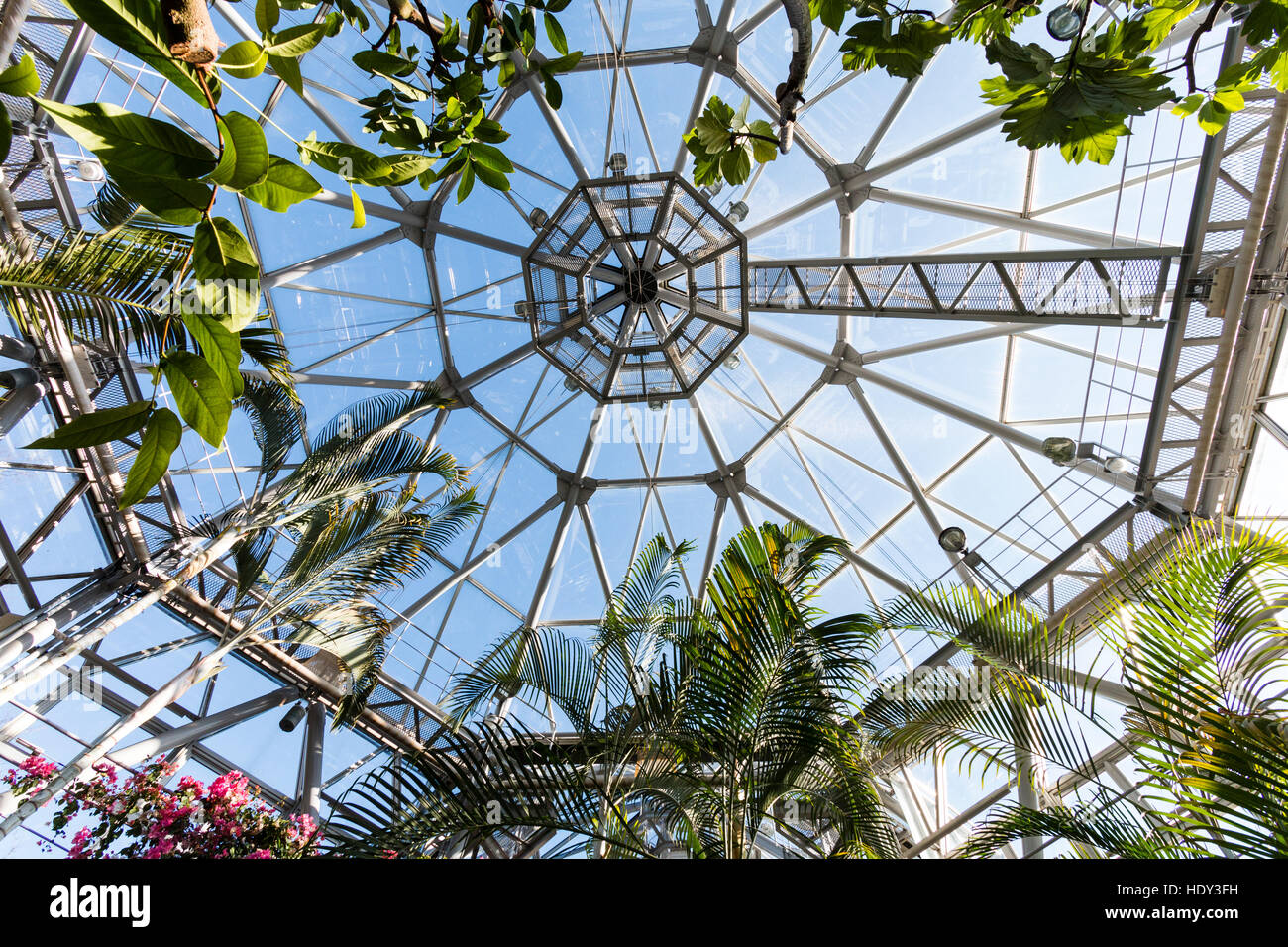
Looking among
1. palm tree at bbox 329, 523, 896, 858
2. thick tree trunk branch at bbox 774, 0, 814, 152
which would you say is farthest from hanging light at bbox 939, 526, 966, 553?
thick tree trunk branch at bbox 774, 0, 814, 152

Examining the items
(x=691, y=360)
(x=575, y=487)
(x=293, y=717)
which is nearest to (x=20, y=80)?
(x=691, y=360)

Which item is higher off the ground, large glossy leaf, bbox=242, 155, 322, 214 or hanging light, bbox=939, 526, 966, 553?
hanging light, bbox=939, 526, 966, 553

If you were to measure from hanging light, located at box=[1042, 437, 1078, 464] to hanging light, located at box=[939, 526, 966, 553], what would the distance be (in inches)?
78.6

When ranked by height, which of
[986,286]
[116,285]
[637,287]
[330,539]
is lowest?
[116,285]

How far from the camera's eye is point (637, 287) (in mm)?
14375

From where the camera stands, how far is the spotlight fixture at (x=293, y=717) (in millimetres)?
14805

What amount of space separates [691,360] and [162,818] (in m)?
11.4

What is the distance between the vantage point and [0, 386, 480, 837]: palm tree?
10.3 metres

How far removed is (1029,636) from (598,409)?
1174cm

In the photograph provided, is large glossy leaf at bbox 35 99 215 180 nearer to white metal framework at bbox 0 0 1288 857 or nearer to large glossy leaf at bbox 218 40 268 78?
large glossy leaf at bbox 218 40 268 78

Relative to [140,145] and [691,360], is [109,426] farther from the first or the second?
[691,360]

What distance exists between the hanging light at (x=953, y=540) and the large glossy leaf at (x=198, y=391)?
12.3 m

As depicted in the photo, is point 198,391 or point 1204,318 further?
point 1204,318

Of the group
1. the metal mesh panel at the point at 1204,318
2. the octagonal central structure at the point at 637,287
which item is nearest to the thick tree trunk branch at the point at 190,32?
the metal mesh panel at the point at 1204,318
